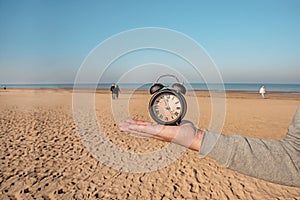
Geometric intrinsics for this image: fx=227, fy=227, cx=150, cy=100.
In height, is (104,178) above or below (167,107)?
below

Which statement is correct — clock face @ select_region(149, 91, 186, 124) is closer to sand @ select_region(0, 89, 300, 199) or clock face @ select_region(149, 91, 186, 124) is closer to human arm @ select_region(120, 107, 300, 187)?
human arm @ select_region(120, 107, 300, 187)

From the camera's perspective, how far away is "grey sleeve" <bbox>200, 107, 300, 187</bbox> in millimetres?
1309

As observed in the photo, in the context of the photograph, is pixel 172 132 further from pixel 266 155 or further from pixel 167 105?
pixel 167 105

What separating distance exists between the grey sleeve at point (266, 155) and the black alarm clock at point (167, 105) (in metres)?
1.32

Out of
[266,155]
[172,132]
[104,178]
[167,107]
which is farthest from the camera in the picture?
[104,178]

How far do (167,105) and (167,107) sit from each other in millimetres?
40

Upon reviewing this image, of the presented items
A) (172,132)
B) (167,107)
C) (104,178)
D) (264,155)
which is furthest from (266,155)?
(104,178)

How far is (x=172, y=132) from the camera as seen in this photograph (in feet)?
6.20

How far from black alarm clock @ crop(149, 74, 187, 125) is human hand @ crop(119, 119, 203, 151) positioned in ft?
1.73

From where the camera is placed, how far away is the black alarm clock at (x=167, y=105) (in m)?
2.80

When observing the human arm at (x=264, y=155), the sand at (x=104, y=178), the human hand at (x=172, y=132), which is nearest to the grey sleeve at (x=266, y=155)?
the human arm at (x=264, y=155)

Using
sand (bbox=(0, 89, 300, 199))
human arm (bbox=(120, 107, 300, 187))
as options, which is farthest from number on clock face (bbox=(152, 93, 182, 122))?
sand (bbox=(0, 89, 300, 199))

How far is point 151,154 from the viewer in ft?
28.5

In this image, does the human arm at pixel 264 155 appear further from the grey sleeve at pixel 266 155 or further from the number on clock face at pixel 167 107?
the number on clock face at pixel 167 107
